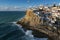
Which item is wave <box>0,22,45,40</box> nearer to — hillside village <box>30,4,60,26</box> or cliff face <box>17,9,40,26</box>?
cliff face <box>17,9,40,26</box>

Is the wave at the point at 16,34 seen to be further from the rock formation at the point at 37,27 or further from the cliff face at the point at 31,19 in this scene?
Answer: the cliff face at the point at 31,19

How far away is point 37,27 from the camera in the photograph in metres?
41.0

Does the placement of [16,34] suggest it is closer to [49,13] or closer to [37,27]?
[37,27]

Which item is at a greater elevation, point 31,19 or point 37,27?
point 31,19

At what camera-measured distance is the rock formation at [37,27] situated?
120 feet

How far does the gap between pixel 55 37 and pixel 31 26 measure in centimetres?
888

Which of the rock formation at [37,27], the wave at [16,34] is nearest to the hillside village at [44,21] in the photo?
the rock formation at [37,27]

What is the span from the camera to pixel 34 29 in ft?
133

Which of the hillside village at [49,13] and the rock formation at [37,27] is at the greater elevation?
the hillside village at [49,13]

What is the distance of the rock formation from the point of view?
36.4 meters

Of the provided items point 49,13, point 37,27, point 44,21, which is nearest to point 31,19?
point 44,21

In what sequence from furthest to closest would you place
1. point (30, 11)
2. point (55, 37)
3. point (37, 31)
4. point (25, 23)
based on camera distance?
point (30, 11), point (25, 23), point (37, 31), point (55, 37)

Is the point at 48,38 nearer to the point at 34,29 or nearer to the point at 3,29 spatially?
the point at 34,29

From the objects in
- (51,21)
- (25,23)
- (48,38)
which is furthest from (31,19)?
(48,38)
